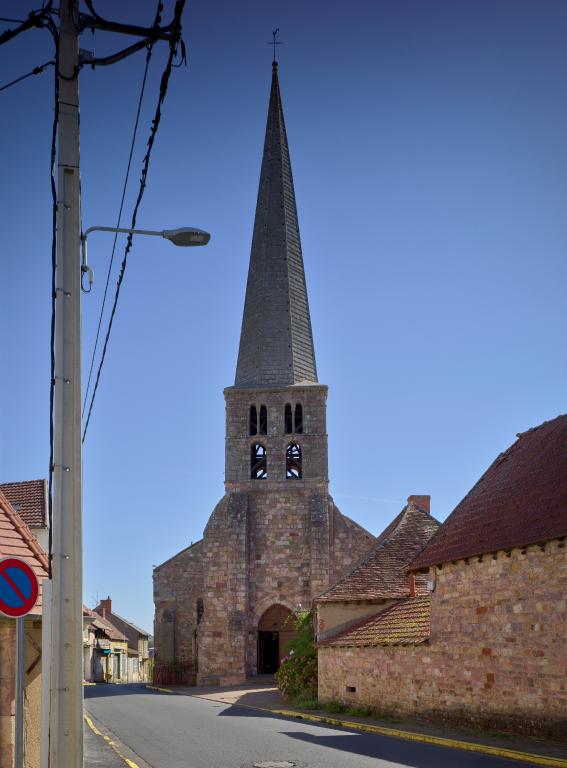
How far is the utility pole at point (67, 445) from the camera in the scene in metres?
6.46

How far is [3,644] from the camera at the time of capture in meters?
8.26

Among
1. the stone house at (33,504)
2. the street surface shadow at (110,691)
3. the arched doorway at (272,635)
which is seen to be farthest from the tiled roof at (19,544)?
the arched doorway at (272,635)

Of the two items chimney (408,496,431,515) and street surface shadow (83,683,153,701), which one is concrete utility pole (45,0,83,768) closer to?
street surface shadow (83,683,153,701)

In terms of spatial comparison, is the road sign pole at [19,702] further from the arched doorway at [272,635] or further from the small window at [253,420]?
the small window at [253,420]

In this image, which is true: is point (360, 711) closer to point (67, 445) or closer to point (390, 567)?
point (390, 567)

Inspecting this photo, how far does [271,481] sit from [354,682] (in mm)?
20081

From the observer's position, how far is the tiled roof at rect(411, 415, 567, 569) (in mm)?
15094

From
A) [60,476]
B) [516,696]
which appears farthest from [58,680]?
[516,696]

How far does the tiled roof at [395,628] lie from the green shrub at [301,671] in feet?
7.84

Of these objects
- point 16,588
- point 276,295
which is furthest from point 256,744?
point 276,295

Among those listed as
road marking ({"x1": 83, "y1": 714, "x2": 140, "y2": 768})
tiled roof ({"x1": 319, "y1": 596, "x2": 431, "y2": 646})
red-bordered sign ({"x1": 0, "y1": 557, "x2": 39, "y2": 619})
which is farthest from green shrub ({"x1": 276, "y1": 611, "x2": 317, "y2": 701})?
red-bordered sign ({"x1": 0, "y1": 557, "x2": 39, "y2": 619})

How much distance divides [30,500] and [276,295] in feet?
91.2

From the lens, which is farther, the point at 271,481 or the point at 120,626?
the point at 120,626

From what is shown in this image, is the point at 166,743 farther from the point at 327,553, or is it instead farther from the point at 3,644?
the point at 327,553
